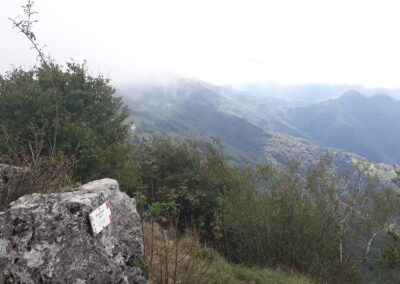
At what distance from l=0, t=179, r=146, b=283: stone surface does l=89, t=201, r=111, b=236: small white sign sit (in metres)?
0.07

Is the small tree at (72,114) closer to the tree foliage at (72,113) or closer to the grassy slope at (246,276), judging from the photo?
the tree foliage at (72,113)

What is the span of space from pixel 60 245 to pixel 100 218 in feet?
1.96

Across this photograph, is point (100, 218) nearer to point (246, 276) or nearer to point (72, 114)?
point (246, 276)

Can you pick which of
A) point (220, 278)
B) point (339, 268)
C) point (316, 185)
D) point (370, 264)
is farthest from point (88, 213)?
point (370, 264)

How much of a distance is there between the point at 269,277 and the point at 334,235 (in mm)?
5015

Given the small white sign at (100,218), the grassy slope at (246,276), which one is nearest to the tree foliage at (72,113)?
the grassy slope at (246,276)

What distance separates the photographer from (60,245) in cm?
444

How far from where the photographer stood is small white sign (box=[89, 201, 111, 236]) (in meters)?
4.74

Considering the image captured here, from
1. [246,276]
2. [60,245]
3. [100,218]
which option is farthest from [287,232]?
[60,245]

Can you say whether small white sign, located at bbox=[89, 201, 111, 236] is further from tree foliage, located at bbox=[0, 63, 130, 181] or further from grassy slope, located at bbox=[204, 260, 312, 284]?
tree foliage, located at bbox=[0, 63, 130, 181]

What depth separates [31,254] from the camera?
4.25 metres

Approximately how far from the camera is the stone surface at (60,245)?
4.22 meters

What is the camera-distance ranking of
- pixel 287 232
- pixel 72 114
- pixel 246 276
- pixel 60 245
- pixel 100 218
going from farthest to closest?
pixel 72 114 → pixel 287 232 → pixel 246 276 → pixel 100 218 → pixel 60 245

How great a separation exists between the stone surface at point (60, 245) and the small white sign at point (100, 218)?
0.24 ft
